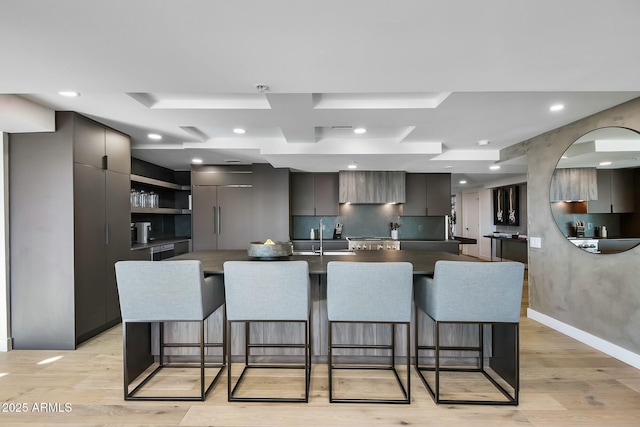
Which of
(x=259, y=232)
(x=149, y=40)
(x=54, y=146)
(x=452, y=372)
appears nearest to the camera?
(x=149, y=40)

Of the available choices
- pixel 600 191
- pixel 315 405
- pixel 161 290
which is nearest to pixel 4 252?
pixel 161 290

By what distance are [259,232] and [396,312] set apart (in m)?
3.82

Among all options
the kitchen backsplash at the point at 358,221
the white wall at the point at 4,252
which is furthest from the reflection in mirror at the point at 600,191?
the white wall at the point at 4,252

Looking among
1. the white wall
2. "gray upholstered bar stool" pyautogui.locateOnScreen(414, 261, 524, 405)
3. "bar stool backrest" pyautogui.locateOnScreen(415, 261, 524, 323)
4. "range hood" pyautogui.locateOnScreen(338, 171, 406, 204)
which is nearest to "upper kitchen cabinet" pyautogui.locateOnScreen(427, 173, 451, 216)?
"range hood" pyautogui.locateOnScreen(338, 171, 406, 204)

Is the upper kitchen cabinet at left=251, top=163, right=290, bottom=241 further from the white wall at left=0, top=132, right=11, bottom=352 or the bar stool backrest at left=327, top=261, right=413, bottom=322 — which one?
the bar stool backrest at left=327, top=261, right=413, bottom=322

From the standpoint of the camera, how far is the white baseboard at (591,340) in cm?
273

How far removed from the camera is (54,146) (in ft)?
9.98

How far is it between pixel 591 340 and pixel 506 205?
5.69m

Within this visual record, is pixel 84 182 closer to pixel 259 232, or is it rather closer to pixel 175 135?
pixel 175 135

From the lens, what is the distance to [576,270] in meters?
3.30

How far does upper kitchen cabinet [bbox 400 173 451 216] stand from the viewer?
6375 mm

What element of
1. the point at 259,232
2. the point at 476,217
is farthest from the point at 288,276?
the point at 476,217

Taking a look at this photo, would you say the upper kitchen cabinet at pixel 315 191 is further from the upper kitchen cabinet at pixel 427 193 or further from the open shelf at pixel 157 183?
the open shelf at pixel 157 183

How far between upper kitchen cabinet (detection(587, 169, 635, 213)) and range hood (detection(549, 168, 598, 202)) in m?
A: 0.05
